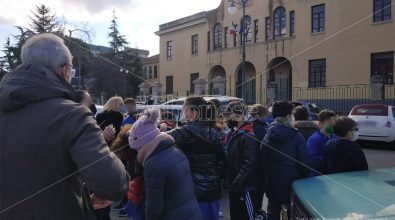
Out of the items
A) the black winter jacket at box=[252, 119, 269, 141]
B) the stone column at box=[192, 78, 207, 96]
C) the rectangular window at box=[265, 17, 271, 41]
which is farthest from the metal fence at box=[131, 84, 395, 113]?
the black winter jacket at box=[252, 119, 269, 141]

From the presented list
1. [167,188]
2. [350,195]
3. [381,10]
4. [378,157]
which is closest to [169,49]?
[381,10]

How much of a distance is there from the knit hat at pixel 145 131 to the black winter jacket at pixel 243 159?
4.70ft

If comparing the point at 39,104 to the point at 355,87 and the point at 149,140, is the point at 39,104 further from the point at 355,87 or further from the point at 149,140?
the point at 355,87

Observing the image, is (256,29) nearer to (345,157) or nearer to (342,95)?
(342,95)

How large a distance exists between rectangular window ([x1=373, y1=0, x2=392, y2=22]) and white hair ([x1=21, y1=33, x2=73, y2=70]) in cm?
2476

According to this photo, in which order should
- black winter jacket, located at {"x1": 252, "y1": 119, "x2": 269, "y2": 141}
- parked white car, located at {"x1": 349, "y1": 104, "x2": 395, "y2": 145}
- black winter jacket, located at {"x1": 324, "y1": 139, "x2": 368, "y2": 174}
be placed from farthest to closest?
parked white car, located at {"x1": 349, "y1": 104, "x2": 395, "y2": 145}, black winter jacket, located at {"x1": 252, "y1": 119, "x2": 269, "y2": 141}, black winter jacket, located at {"x1": 324, "y1": 139, "x2": 368, "y2": 174}

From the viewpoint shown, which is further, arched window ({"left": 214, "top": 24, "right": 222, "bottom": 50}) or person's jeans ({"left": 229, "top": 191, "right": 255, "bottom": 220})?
arched window ({"left": 214, "top": 24, "right": 222, "bottom": 50})

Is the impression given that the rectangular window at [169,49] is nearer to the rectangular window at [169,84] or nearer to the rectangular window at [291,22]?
the rectangular window at [169,84]

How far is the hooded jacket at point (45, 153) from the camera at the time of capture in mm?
1841

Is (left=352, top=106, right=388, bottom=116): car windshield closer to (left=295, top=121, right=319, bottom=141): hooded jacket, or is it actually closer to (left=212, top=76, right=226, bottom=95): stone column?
(left=295, top=121, right=319, bottom=141): hooded jacket

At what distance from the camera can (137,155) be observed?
345 cm

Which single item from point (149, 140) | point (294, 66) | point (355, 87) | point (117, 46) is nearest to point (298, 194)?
point (149, 140)

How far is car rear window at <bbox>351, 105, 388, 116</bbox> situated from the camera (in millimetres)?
14137

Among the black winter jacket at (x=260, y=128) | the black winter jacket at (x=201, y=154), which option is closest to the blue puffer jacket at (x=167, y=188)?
the black winter jacket at (x=201, y=154)
